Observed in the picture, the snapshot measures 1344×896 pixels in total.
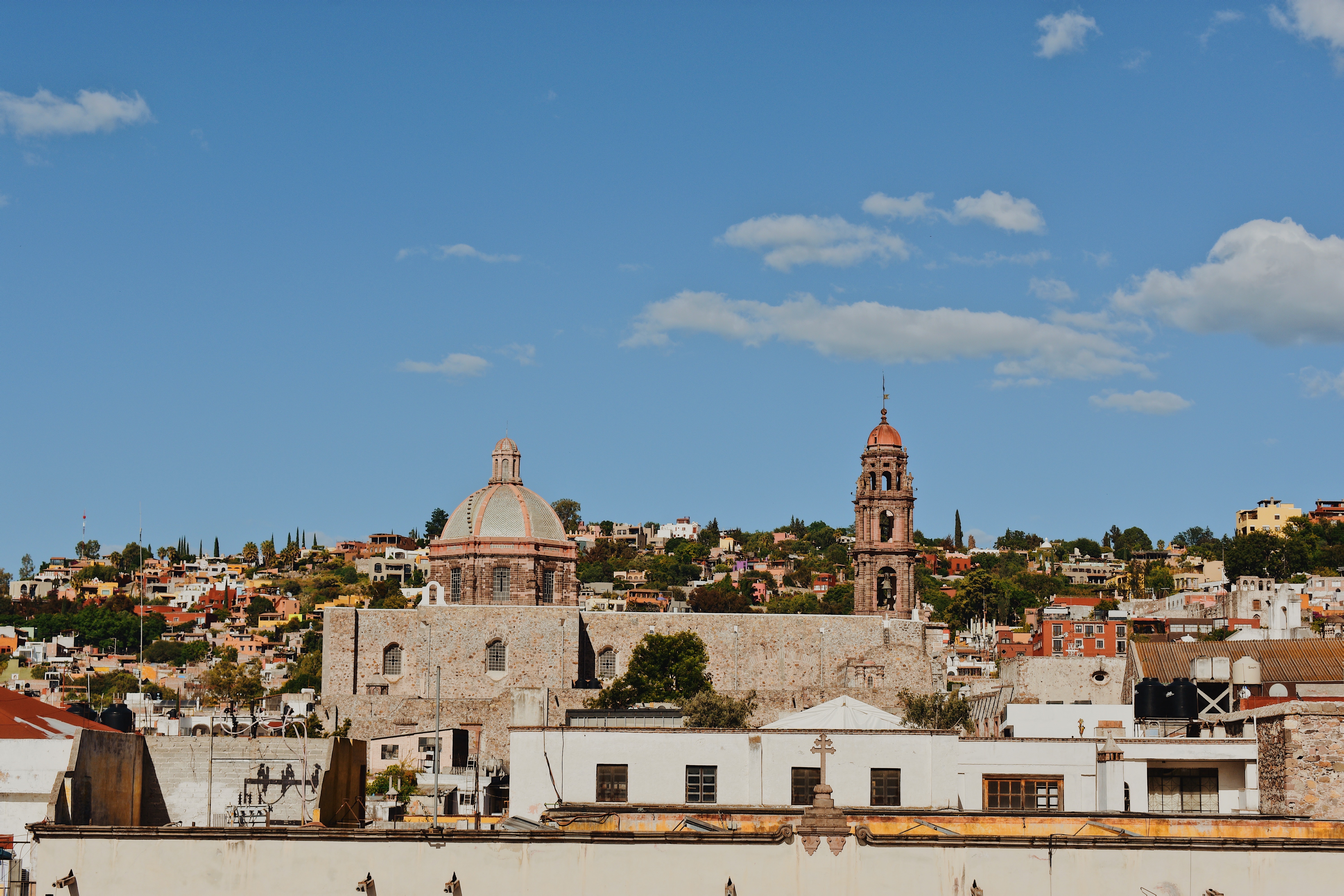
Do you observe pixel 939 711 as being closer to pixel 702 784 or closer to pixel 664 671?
pixel 664 671

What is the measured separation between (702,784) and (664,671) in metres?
43.6

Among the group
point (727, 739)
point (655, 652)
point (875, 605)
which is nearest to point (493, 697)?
point (655, 652)

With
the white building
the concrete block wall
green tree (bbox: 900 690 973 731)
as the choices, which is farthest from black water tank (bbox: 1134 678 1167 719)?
green tree (bbox: 900 690 973 731)

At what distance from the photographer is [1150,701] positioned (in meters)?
28.3

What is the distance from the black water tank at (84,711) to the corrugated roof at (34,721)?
379mm

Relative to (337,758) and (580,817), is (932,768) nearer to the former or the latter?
(580,817)

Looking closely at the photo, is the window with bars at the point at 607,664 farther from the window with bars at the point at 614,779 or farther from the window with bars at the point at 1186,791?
the window with bars at the point at 1186,791

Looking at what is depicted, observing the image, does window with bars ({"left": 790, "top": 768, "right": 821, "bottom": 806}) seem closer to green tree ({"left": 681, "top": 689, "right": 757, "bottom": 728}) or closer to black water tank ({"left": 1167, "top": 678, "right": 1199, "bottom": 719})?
black water tank ({"left": 1167, "top": 678, "right": 1199, "bottom": 719})

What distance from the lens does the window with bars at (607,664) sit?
2771 inches

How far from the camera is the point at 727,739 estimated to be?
24.7 metres

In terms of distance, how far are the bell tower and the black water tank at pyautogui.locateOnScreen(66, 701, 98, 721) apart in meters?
48.0

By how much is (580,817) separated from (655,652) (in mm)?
48203

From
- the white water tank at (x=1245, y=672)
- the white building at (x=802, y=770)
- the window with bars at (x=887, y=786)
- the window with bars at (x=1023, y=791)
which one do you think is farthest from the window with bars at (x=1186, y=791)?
the white water tank at (x=1245, y=672)

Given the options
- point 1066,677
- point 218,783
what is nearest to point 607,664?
point 1066,677
